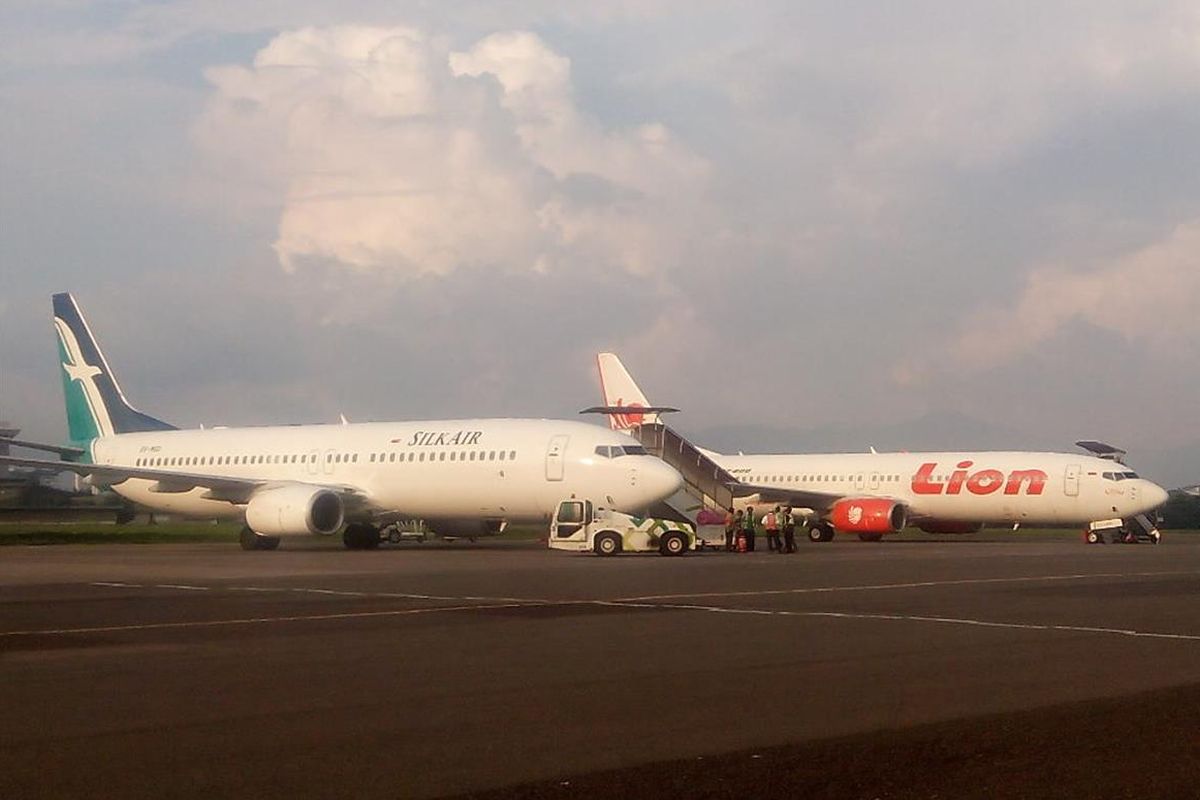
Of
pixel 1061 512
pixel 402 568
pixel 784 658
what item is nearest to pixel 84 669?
pixel 784 658

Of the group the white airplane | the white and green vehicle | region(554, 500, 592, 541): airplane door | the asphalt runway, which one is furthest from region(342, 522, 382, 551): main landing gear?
the asphalt runway

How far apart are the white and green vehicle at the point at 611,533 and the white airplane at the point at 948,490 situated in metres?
12.4

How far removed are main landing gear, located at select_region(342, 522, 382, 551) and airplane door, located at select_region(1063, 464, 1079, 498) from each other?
23.9m

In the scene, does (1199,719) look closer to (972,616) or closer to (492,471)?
(972,616)

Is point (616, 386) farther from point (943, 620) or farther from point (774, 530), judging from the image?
point (943, 620)

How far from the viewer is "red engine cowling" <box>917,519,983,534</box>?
56500 millimetres

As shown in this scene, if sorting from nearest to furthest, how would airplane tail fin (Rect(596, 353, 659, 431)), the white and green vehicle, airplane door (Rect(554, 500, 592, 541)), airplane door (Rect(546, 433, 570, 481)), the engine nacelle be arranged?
1. the white and green vehicle
2. airplane door (Rect(554, 500, 592, 541))
3. airplane door (Rect(546, 433, 570, 481))
4. the engine nacelle
5. airplane tail fin (Rect(596, 353, 659, 431))

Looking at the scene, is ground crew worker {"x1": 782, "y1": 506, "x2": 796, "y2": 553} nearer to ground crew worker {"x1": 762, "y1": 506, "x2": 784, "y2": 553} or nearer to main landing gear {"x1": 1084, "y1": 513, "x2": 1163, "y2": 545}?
ground crew worker {"x1": 762, "y1": 506, "x2": 784, "y2": 553}

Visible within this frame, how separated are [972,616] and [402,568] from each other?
15148 mm

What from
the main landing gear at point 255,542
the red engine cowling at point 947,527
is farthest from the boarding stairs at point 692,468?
the main landing gear at point 255,542

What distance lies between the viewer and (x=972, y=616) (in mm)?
18297

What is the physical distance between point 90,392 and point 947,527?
33.5 metres

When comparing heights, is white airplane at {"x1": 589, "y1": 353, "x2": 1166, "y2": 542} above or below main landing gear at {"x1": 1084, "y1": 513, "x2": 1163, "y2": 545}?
above

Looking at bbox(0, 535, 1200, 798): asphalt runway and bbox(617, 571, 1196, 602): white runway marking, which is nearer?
bbox(0, 535, 1200, 798): asphalt runway
